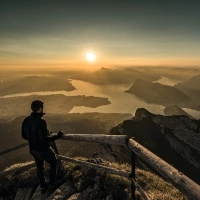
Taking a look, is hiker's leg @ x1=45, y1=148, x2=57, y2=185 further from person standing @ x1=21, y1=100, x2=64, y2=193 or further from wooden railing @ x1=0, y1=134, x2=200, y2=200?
wooden railing @ x1=0, y1=134, x2=200, y2=200

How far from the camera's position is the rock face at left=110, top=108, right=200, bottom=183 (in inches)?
2325

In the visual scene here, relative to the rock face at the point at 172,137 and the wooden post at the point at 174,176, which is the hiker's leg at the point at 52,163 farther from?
the rock face at the point at 172,137

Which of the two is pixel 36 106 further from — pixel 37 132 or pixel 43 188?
pixel 43 188

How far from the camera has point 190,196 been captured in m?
3.82

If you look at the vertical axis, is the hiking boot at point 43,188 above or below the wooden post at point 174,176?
below

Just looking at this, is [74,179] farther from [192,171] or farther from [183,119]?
[183,119]

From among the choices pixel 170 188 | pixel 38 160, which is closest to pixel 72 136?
pixel 38 160

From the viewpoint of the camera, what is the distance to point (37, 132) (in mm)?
7363

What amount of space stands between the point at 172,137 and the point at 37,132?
6608cm

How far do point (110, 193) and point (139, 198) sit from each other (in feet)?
3.19

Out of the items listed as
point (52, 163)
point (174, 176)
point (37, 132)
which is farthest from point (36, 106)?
point (174, 176)

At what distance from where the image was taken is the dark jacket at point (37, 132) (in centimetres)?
731

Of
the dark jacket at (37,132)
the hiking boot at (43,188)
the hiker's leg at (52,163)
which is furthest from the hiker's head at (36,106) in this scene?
the hiking boot at (43,188)

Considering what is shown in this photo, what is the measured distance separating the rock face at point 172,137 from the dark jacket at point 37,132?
5420 cm
